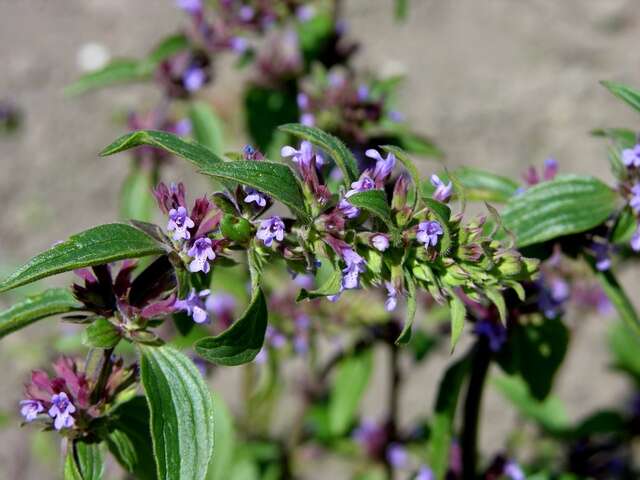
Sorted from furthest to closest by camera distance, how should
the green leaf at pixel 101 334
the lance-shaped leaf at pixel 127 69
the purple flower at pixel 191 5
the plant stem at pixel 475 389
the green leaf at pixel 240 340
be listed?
the purple flower at pixel 191 5 → the lance-shaped leaf at pixel 127 69 → the plant stem at pixel 475 389 → the green leaf at pixel 101 334 → the green leaf at pixel 240 340

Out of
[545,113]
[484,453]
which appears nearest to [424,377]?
[484,453]

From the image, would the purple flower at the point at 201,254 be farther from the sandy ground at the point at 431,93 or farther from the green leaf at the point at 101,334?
the sandy ground at the point at 431,93

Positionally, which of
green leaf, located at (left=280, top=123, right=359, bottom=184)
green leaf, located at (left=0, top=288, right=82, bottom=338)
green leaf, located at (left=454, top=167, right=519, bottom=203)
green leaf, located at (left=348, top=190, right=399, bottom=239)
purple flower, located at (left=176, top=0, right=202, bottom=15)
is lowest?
green leaf, located at (left=348, top=190, right=399, bottom=239)

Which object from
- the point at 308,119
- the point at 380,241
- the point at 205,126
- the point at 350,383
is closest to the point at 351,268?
the point at 380,241

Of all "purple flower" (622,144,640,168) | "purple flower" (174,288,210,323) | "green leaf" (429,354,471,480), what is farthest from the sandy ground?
"purple flower" (174,288,210,323)

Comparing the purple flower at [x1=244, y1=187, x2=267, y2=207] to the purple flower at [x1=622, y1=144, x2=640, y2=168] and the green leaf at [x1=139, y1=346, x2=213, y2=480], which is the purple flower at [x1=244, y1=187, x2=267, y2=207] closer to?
the green leaf at [x1=139, y1=346, x2=213, y2=480]

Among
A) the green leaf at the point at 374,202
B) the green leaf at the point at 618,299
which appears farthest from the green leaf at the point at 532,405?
the green leaf at the point at 374,202

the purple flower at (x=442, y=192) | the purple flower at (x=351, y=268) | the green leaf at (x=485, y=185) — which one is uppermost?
the green leaf at (x=485, y=185)
